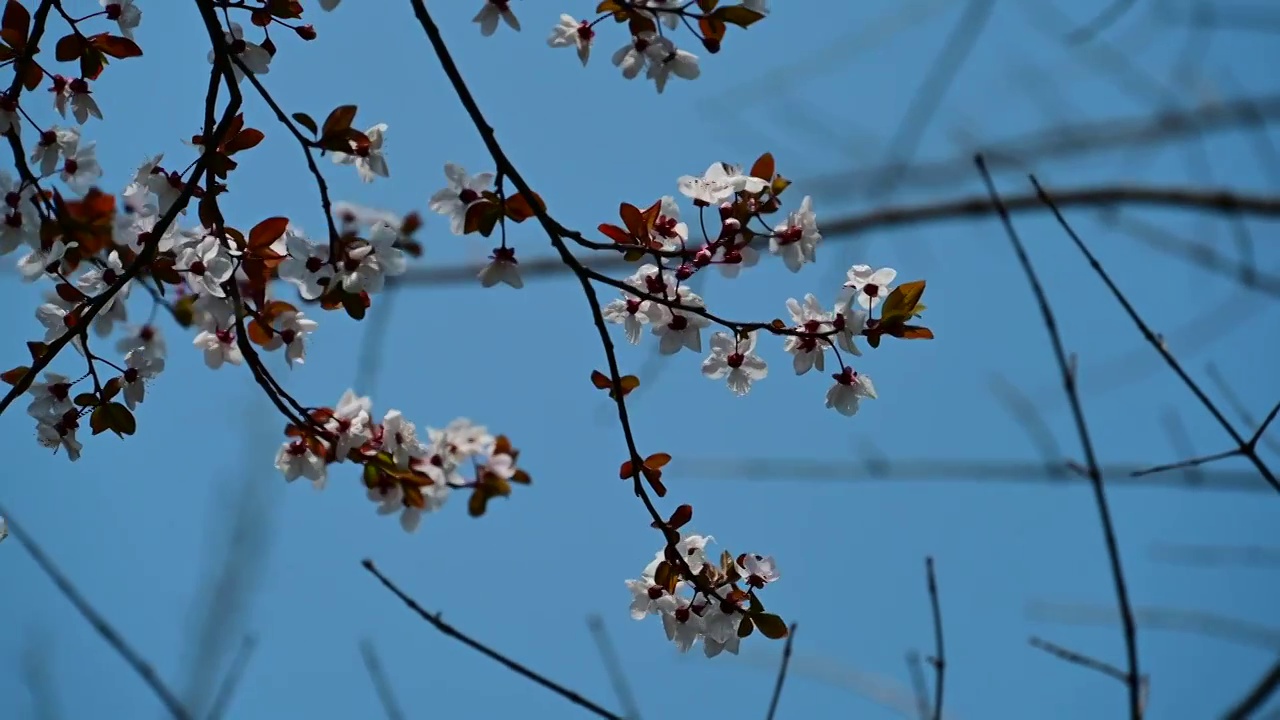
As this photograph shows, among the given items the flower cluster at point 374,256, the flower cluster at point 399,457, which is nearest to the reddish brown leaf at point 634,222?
the flower cluster at point 374,256

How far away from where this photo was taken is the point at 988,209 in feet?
11.3

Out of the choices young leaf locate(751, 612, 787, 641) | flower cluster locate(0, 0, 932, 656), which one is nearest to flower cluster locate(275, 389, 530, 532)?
flower cluster locate(0, 0, 932, 656)

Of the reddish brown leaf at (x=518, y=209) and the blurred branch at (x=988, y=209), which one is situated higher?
the blurred branch at (x=988, y=209)

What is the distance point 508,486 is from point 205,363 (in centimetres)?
63

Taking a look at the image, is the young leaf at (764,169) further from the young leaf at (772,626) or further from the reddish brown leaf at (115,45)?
the reddish brown leaf at (115,45)

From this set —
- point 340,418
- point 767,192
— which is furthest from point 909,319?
point 340,418

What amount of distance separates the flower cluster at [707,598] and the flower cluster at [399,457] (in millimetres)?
536

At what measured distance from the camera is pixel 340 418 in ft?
5.68

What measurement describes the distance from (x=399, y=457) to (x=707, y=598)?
63 centimetres

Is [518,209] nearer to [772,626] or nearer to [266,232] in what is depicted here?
[266,232]

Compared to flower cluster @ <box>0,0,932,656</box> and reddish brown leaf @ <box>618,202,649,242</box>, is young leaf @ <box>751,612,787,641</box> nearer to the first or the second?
flower cluster @ <box>0,0,932,656</box>

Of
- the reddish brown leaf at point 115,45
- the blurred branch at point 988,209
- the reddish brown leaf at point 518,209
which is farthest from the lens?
the blurred branch at point 988,209

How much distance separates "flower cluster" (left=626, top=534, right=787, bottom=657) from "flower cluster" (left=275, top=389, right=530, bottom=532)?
536mm

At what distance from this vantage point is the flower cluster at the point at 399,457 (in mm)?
1728
